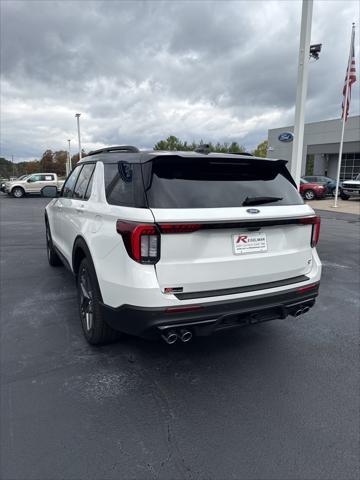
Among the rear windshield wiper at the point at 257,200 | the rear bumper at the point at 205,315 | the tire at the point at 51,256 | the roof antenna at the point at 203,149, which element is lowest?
the tire at the point at 51,256

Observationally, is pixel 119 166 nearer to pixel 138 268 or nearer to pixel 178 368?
pixel 138 268

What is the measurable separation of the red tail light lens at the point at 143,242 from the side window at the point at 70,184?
2.31m

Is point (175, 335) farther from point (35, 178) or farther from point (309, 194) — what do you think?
point (35, 178)

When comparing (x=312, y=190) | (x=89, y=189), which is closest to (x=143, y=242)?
(x=89, y=189)

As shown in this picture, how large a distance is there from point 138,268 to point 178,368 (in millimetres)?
1175

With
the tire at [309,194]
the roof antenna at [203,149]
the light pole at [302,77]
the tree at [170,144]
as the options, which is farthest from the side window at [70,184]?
the tree at [170,144]

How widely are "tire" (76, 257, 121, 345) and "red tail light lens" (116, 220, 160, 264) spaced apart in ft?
2.21

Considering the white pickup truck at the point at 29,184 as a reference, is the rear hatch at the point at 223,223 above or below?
above

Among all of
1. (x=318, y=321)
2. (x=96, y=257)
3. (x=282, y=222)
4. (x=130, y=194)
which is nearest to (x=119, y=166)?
(x=130, y=194)

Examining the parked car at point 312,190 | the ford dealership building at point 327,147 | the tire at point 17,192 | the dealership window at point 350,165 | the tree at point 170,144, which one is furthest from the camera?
the tree at point 170,144

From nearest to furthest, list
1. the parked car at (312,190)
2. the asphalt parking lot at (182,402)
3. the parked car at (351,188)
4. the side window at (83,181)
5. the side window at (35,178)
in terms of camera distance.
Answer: the asphalt parking lot at (182,402) < the side window at (83,181) < the parked car at (351,188) < the parked car at (312,190) < the side window at (35,178)

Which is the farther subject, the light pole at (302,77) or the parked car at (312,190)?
the parked car at (312,190)

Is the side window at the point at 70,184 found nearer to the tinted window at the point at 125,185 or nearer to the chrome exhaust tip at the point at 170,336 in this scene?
the tinted window at the point at 125,185

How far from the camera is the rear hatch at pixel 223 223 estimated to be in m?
2.44
